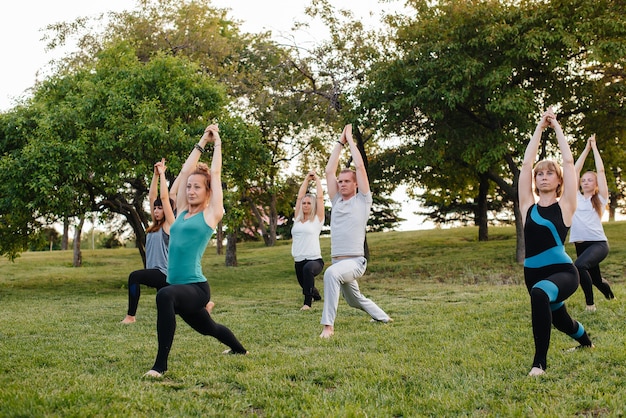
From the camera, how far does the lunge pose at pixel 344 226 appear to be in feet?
27.6

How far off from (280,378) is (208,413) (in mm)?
1213

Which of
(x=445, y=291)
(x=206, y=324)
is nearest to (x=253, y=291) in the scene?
(x=445, y=291)

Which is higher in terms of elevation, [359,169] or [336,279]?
[359,169]

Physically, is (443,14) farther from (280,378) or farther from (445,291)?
(280,378)

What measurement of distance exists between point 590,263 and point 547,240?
12.5 ft

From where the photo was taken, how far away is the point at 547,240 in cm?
590

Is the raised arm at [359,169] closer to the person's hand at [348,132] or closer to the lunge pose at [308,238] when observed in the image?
the person's hand at [348,132]

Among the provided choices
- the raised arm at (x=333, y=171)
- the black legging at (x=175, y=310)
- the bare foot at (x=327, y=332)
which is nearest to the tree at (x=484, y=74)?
the raised arm at (x=333, y=171)

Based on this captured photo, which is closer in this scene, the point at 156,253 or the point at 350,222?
the point at 350,222

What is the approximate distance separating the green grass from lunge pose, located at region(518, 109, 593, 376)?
46 centimetres

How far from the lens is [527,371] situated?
5918 millimetres

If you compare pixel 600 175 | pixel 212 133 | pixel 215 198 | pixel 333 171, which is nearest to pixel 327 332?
pixel 333 171

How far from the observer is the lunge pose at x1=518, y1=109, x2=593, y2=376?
18.6 feet

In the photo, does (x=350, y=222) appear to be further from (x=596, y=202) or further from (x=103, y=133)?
(x=103, y=133)
